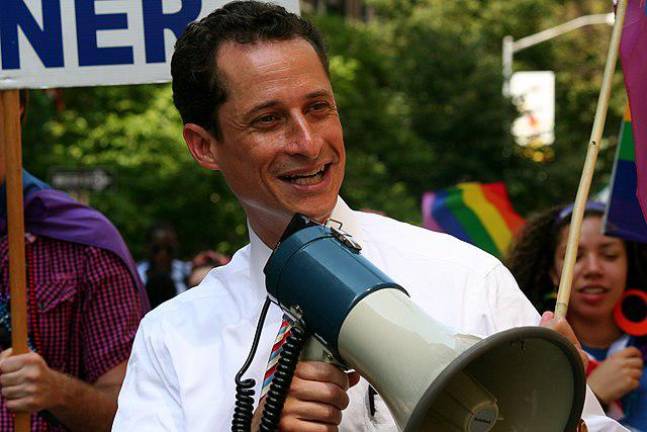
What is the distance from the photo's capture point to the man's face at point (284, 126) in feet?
7.09

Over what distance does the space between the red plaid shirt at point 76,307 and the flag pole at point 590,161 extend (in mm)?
1432

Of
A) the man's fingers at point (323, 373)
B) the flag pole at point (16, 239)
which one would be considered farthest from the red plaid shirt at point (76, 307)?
the man's fingers at point (323, 373)

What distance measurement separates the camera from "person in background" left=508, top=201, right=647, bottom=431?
3738 mm

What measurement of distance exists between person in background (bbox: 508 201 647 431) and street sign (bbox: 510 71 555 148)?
19.6 metres

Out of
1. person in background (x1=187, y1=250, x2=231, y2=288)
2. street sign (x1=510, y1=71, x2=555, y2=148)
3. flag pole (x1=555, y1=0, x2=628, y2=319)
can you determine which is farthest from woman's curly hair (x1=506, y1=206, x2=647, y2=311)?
street sign (x1=510, y1=71, x2=555, y2=148)

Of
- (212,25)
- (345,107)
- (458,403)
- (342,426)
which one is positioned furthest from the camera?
(345,107)

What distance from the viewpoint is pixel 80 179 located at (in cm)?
977

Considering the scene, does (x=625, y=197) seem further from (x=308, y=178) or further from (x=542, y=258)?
(x=308, y=178)

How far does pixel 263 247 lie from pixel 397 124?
19604mm

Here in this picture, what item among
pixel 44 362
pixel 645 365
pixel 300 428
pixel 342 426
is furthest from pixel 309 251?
pixel 645 365

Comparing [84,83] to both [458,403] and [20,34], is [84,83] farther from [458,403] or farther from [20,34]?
[458,403]

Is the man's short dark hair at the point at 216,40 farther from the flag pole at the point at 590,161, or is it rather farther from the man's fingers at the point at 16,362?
the man's fingers at the point at 16,362

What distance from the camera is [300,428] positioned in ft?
6.03

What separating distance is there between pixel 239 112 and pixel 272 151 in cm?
10
